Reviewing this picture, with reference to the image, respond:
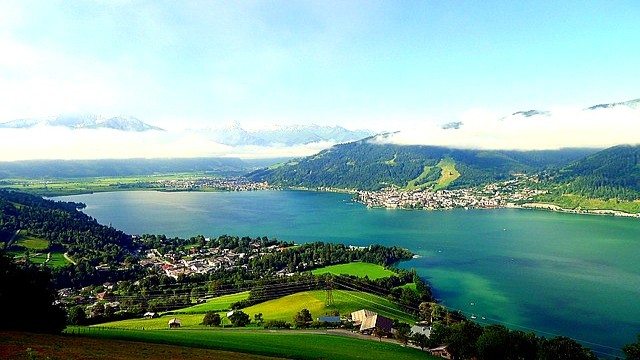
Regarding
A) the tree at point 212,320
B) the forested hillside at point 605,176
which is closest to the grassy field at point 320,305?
the tree at point 212,320

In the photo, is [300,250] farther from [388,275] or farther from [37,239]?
[37,239]

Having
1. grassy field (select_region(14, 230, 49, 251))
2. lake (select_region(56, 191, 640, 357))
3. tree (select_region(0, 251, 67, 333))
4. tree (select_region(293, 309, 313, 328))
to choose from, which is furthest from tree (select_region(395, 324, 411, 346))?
grassy field (select_region(14, 230, 49, 251))

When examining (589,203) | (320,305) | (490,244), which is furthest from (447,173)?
(320,305)

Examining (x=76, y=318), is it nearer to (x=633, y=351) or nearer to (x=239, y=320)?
(x=239, y=320)

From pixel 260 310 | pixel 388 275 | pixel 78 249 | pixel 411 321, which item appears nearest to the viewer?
pixel 411 321

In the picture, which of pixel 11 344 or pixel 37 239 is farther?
pixel 37 239

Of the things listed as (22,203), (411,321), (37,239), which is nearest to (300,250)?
(411,321)

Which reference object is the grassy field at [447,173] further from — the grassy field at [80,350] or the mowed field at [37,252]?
the grassy field at [80,350]
